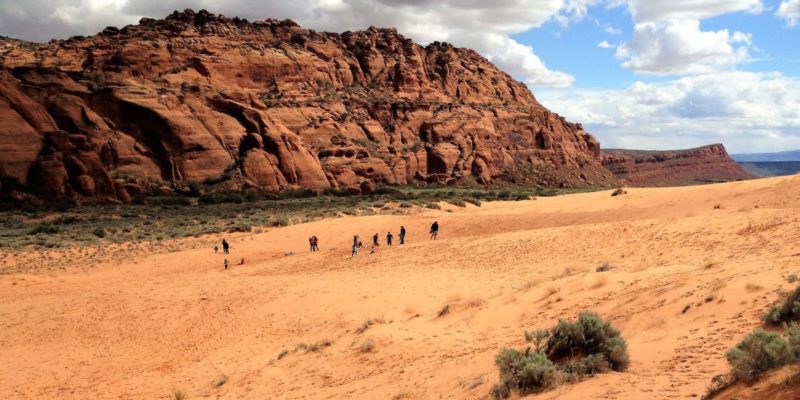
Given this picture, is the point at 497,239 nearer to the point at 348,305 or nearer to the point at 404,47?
the point at 348,305

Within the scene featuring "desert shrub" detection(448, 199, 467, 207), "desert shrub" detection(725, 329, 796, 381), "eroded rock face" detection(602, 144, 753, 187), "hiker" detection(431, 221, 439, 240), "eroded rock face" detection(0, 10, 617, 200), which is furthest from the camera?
"eroded rock face" detection(602, 144, 753, 187)

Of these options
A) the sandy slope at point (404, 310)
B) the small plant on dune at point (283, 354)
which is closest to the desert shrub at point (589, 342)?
the sandy slope at point (404, 310)

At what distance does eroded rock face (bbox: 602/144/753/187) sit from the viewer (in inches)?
5084

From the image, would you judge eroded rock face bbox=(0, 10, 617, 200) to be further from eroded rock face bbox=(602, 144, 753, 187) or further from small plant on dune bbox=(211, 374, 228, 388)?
small plant on dune bbox=(211, 374, 228, 388)

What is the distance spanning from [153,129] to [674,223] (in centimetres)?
5205

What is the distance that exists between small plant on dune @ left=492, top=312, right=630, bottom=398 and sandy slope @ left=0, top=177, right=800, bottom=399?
11.8 inches

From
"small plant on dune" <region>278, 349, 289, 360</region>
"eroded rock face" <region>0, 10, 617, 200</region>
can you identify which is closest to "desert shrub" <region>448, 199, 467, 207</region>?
"eroded rock face" <region>0, 10, 617, 200</region>

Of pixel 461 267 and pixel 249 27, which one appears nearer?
pixel 461 267

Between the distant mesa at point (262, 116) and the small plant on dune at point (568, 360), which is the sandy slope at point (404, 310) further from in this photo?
the distant mesa at point (262, 116)

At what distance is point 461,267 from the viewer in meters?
21.2

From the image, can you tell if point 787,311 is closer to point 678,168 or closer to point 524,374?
point 524,374

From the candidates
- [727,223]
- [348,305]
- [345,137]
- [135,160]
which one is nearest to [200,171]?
[135,160]

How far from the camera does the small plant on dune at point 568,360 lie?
723 centimetres

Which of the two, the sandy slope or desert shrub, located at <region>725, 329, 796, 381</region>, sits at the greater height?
desert shrub, located at <region>725, 329, 796, 381</region>
